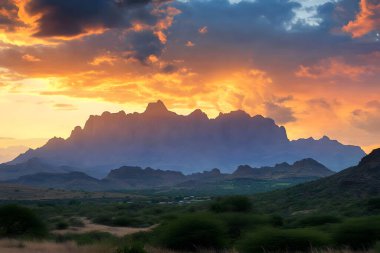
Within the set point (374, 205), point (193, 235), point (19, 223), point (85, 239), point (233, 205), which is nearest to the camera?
point (193, 235)

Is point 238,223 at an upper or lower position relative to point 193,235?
lower

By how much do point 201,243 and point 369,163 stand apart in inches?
3185

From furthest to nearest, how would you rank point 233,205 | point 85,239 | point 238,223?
1. point 233,205
2. point 85,239
3. point 238,223

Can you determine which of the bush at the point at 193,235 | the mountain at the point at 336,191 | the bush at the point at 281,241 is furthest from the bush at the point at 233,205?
the mountain at the point at 336,191

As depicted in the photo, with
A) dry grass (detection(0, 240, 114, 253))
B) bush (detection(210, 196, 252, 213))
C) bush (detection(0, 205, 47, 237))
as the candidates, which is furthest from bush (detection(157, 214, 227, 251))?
bush (detection(210, 196, 252, 213))

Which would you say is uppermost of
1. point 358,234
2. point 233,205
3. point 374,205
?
point 233,205

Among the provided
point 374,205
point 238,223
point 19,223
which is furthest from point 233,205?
point 374,205

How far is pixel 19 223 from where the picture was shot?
33.0m

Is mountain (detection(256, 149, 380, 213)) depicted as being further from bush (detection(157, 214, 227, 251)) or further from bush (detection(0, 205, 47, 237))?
bush (detection(157, 214, 227, 251))

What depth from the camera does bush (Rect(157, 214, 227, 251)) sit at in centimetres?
2223

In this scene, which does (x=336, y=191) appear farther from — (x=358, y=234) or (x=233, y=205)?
(x=358, y=234)

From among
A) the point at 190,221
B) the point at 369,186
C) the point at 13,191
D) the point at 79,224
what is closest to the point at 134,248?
the point at 190,221

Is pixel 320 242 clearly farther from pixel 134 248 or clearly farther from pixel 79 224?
pixel 79 224

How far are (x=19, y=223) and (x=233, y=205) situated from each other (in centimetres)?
1781
